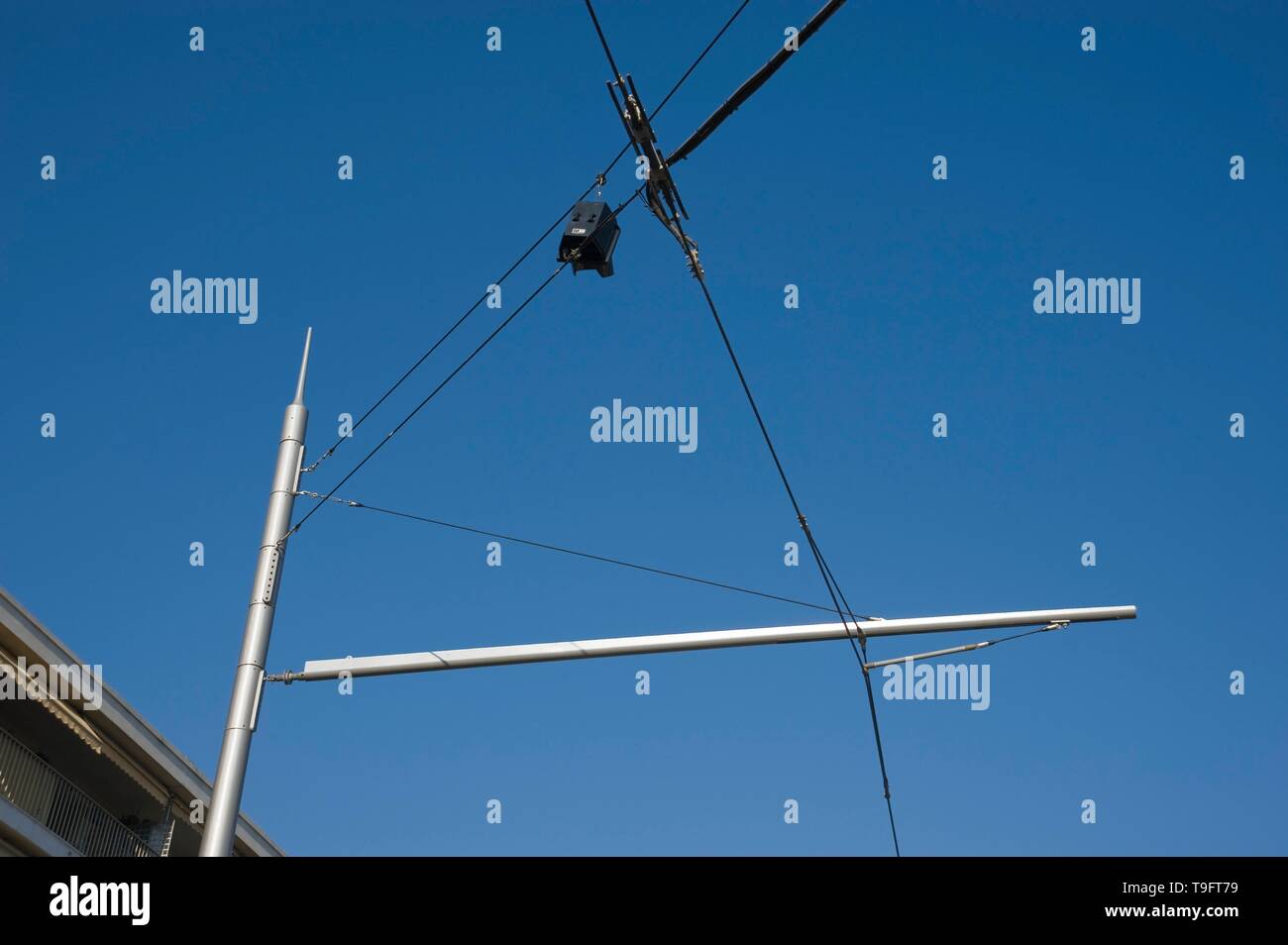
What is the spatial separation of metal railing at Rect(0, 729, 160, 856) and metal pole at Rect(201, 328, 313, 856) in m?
11.0

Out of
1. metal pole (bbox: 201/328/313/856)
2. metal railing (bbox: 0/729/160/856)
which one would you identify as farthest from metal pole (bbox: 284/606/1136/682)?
metal railing (bbox: 0/729/160/856)

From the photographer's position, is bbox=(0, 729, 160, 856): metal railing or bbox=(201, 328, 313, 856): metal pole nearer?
bbox=(201, 328, 313, 856): metal pole

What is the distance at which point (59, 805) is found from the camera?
19.9 metres

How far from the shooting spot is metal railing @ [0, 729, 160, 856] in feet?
61.3

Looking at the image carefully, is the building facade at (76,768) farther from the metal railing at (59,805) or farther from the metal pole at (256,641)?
the metal pole at (256,641)

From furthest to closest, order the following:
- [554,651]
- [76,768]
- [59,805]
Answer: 1. [76,768]
2. [59,805]
3. [554,651]

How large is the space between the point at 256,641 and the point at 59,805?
1357cm

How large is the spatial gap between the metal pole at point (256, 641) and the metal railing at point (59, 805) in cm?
1103

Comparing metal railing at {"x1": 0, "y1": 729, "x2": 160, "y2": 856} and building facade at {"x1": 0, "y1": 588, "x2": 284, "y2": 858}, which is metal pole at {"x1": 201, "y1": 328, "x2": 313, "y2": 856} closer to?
building facade at {"x1": 0, "y1": 588, "x2": 284, "y2": 858}

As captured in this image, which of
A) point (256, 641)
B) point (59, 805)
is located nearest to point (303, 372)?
point (256, 641)

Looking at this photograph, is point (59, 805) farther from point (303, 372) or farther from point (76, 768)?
point (303, 372)
